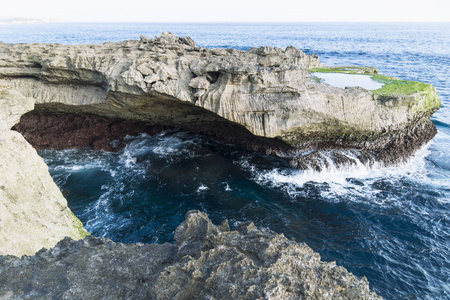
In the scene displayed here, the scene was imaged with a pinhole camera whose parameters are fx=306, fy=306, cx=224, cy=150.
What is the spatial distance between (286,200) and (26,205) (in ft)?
42.5

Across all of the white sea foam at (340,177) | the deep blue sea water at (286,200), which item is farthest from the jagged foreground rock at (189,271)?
the white sea foam at (340,177)

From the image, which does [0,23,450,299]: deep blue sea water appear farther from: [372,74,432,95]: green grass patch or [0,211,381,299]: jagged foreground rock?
[0,211,381,299]: jagged foreground rock

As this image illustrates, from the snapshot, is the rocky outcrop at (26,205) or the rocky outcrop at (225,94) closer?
the rocky outcrop at (26,205)

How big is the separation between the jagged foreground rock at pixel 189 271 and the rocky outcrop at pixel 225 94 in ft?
36.4

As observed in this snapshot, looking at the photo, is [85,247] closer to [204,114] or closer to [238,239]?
[238,239]

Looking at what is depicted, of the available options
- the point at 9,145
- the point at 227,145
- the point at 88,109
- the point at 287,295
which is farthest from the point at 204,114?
the point at 287,295

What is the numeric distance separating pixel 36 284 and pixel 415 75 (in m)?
53.4

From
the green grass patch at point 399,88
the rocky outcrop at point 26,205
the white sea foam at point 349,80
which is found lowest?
the rocky outcrop at point 26,205

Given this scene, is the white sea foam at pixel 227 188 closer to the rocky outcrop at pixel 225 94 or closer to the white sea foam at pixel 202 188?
the white sea foam at pixel 202 188

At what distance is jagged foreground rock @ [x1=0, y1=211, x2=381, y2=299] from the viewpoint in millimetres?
5984

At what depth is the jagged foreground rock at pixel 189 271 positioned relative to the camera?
19.6 feet

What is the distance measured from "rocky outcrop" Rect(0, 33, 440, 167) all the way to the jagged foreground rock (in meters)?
11.1

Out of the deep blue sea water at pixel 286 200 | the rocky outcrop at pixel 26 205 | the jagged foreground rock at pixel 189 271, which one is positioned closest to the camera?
the jagged foreground rock at pixel 189 271

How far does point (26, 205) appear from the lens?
38.9ft
